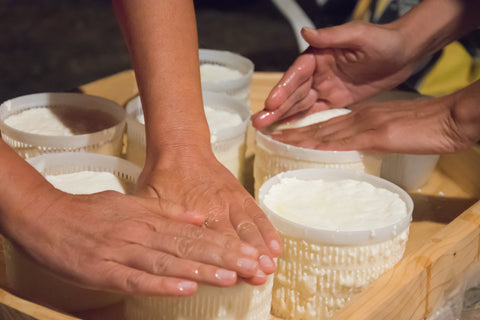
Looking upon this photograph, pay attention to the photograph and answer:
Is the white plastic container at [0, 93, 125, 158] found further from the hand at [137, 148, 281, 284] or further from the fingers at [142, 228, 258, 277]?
the fingers at [142, 228, 258, 277]

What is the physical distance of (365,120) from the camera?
1085mm

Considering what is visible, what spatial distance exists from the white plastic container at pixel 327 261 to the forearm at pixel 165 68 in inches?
7.1

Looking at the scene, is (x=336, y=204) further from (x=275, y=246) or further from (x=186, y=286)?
(x=186, y=286)

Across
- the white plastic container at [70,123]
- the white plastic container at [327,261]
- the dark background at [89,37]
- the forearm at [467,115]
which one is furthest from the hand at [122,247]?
the dark background at [89,37]

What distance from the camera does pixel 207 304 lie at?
2.26 feet

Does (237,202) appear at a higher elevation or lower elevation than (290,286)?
A: higher

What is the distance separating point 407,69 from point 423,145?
0.32 m

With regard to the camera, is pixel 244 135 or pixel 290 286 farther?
pixel 244 135

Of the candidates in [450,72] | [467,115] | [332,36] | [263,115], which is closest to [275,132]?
[263,115]

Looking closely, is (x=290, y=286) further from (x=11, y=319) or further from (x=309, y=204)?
(x=11, y=319)

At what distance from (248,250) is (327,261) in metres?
0.15

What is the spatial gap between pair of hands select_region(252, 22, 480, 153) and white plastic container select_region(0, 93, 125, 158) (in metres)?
0.26

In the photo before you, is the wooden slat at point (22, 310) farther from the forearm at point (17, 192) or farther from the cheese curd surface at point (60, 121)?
the cheese curd surface at point (60, 121)

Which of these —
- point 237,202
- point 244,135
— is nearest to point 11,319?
point 237,202
